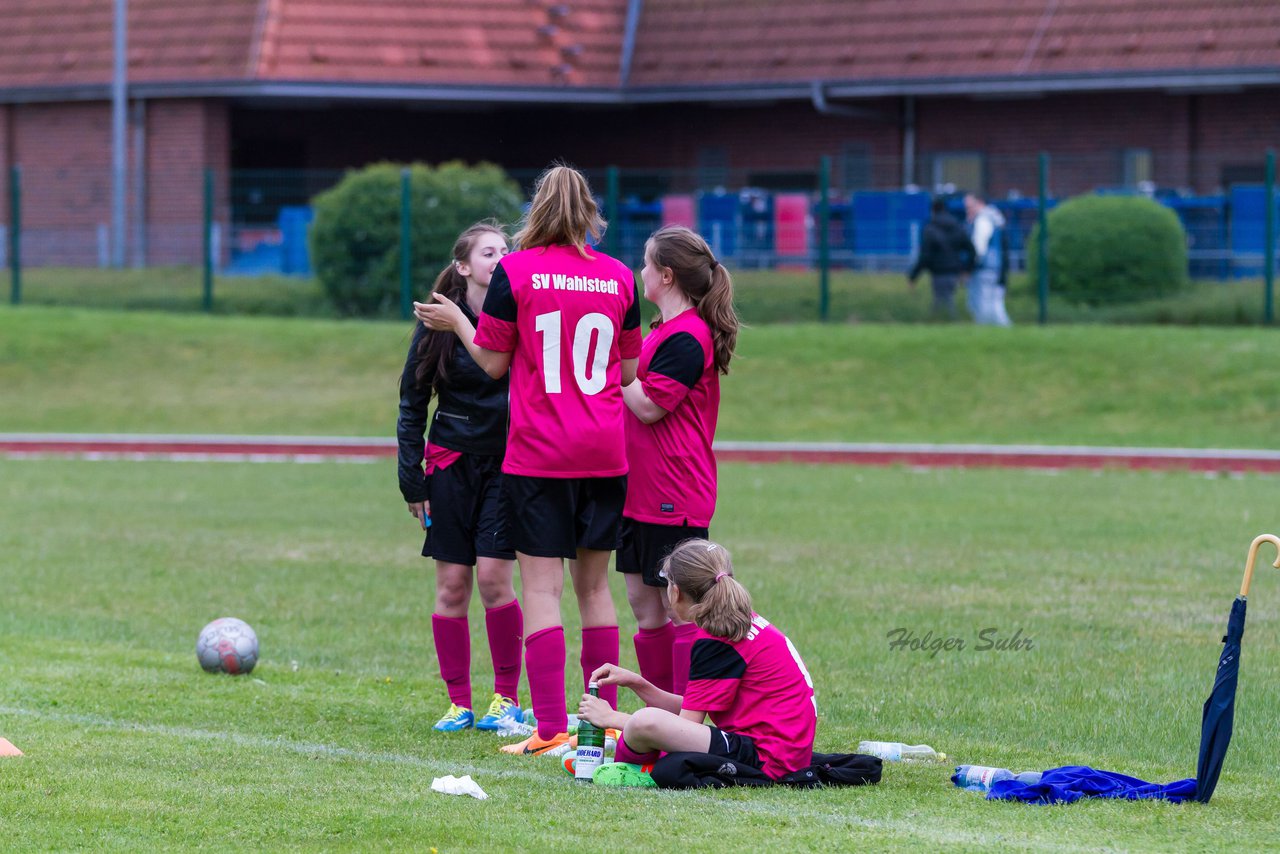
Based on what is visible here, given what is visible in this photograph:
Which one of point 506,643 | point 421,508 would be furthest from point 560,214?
point 506,643

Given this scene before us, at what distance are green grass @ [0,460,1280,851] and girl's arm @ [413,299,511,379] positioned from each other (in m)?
1.48

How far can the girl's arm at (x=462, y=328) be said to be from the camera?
6629 millimetres

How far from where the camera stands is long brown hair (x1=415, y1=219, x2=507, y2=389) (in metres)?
7.30

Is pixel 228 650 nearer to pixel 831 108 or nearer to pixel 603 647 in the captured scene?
pixel 603 647

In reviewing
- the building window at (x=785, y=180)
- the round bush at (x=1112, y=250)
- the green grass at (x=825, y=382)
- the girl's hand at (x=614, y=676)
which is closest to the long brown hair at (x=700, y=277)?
the girl's hand at (x=614, y=676)

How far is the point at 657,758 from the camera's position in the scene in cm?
638

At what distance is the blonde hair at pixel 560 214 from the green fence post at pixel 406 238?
19.5 metres

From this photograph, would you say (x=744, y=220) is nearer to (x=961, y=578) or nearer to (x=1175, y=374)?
(x=1175, y=374)

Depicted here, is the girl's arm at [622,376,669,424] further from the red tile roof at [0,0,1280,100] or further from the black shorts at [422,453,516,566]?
the red tile roof at [0,0,1280,100]

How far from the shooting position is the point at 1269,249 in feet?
77.8

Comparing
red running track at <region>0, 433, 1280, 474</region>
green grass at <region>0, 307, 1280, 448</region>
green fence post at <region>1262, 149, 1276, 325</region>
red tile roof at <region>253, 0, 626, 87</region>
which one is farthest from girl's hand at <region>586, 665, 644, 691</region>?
red tile roof at <region>253, 0, 626, 87</region>

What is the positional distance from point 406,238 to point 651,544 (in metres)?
19.8

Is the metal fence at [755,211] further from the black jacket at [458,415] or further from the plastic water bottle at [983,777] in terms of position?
the plastic water bottle at [983,777]

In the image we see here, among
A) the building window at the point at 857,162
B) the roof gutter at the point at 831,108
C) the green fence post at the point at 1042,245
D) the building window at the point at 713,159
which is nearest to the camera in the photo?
the green fence post at the point at 1042,245
